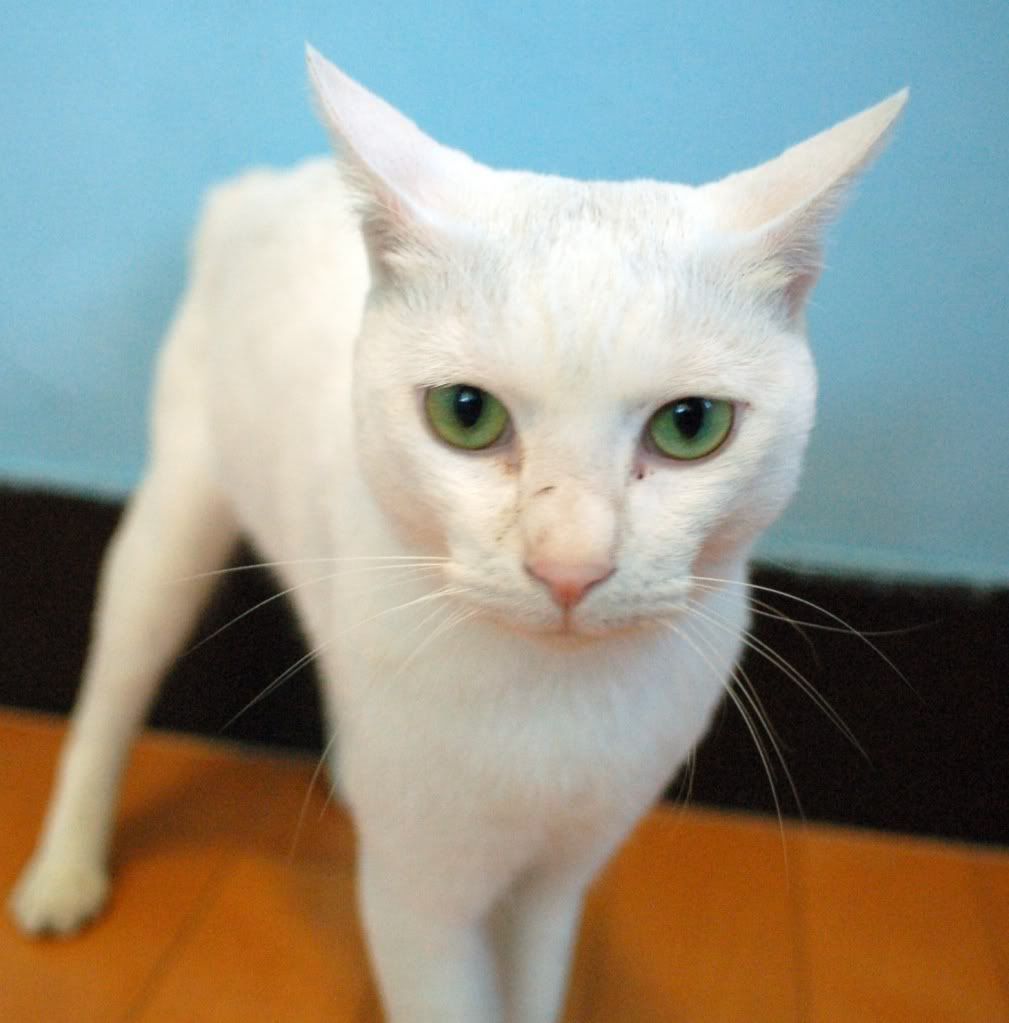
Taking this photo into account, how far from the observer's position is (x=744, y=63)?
3.16ft

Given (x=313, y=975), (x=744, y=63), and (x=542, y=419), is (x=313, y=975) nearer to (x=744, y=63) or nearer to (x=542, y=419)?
(x=542, y=419)

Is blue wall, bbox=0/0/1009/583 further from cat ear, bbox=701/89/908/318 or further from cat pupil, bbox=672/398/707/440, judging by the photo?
cat pupil, bbox=672/398/707/440

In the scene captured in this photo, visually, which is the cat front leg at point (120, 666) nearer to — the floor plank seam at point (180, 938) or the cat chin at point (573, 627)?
the floor plank seam at point (180, 938)

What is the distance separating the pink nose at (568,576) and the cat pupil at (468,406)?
91mm

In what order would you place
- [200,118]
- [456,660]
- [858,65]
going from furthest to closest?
[200,118], [858,65], [456,660]

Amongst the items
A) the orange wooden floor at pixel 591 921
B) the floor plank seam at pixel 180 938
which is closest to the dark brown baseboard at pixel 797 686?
the orange wooden floor at pixel 591 921

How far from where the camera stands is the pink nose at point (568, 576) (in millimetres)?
533

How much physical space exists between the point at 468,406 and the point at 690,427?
0.38 feet

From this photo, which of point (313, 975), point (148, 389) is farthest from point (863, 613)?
point (148, 389)

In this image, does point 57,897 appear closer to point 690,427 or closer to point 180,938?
point 180,938

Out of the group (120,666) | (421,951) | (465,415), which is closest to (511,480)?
(465,415)

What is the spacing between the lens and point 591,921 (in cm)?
112

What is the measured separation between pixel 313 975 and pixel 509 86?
0.83 metres

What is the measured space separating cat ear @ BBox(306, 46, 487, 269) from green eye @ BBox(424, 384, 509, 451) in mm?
81
